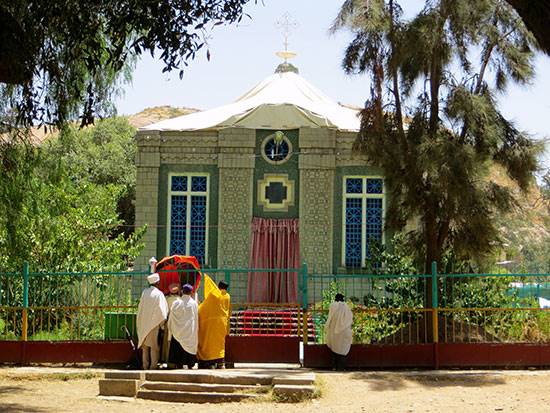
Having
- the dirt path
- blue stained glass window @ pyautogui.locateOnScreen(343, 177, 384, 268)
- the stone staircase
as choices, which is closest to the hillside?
→ blue stained glass window @ pyautogui.locateOnScreen(343, 177, 384, 268)

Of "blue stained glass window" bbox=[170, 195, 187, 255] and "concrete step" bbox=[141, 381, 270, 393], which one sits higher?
"blue stained glass window" bbox=[170, 195, 187, 255]

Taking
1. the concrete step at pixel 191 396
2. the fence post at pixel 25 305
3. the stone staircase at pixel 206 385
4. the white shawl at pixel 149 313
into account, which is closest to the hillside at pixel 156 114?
the fence post at pixel 25 305

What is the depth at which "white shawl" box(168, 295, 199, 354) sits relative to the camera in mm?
12695

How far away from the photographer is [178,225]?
2178 cm

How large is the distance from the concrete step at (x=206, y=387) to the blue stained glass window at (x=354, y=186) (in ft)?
36.1

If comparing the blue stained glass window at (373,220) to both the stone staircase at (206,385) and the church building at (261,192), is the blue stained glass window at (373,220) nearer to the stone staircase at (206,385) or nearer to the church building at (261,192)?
the church building at (261,192)

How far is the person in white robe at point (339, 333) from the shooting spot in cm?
1304

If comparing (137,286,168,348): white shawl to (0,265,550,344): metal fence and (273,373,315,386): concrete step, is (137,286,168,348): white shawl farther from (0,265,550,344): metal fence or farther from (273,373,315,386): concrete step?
(273,373,315,386): concrete step

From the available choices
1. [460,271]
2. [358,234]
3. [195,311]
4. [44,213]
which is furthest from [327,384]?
[358,234]

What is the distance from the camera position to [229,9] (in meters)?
8.84

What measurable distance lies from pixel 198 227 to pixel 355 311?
885 centimetres

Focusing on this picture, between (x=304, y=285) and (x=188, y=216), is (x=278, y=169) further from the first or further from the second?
(x=304, y=285)

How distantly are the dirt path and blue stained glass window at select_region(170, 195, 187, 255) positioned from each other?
29.8 ft

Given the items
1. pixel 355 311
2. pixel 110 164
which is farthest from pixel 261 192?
pixel 110 164
